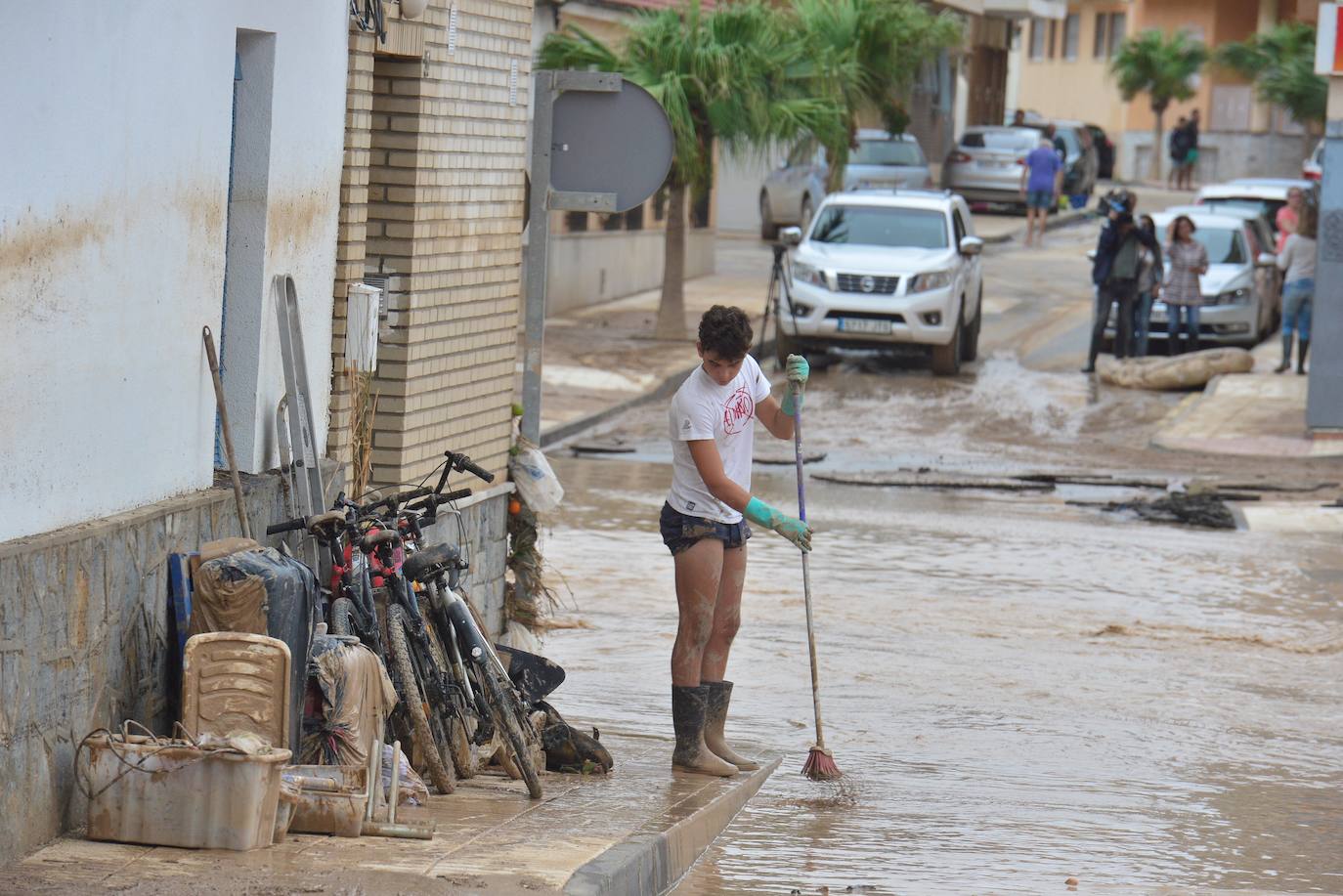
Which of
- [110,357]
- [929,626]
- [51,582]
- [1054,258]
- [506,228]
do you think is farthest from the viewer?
[1054,258]

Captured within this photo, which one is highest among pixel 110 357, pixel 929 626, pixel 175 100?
pixel 175 100

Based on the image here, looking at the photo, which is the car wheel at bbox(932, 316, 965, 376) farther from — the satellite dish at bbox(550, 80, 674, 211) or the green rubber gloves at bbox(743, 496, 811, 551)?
the green rubber gloves at bbox(743, 496, 811, 551)

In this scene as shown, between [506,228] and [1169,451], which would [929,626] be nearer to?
[506,228]

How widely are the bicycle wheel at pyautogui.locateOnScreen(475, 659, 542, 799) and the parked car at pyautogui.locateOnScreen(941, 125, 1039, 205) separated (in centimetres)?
3735

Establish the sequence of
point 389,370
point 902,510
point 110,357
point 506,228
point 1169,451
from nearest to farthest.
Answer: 1. point 110,357
2. point 389,370
3. point 506,228
4. point 902,510
5. point 1169,451

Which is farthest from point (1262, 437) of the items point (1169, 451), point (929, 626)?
point (929, 626)

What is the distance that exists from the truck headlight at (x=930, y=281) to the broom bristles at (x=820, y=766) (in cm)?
1507

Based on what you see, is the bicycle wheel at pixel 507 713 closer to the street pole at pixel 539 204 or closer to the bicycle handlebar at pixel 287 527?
the bicycle handlebar at pixel 287 527

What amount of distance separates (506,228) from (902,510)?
603 cm

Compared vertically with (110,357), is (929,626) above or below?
below

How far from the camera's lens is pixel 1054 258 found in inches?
1433

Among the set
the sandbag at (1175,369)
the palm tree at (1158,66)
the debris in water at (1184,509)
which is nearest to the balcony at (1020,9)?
the palm tree at (1158,66)

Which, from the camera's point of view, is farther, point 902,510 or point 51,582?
point 902,510

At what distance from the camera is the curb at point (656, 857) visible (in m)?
5.82
